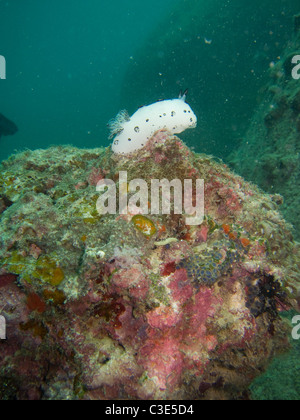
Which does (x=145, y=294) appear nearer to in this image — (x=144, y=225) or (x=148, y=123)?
(x=144, y=225)

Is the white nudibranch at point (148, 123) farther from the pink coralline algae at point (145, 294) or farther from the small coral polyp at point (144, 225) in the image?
the small coral polyp at point (144, 225)

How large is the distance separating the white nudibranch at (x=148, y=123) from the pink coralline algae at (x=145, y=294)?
21cm

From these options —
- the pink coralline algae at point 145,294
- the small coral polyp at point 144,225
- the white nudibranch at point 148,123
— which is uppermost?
the white nudibranch at point 148,123

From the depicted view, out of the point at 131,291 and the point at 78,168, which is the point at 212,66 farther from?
the point at 131,291

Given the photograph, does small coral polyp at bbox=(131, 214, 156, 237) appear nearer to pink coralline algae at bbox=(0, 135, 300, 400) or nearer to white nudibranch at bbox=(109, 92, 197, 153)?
pink coralline algae at bbox=(0, 135, 300, 400)

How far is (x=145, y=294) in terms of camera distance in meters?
2.48

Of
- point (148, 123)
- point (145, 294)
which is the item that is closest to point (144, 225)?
point (145, 294)

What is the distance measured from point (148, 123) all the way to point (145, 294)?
8.70ft

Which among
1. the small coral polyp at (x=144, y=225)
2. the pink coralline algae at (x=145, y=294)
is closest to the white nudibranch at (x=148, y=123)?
the pink coralline algae at (x=145, y=294)

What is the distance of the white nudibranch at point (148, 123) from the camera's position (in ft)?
12.1

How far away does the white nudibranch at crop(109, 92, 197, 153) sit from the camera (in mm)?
3701

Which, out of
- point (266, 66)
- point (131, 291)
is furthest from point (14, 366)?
point (266, 66)
